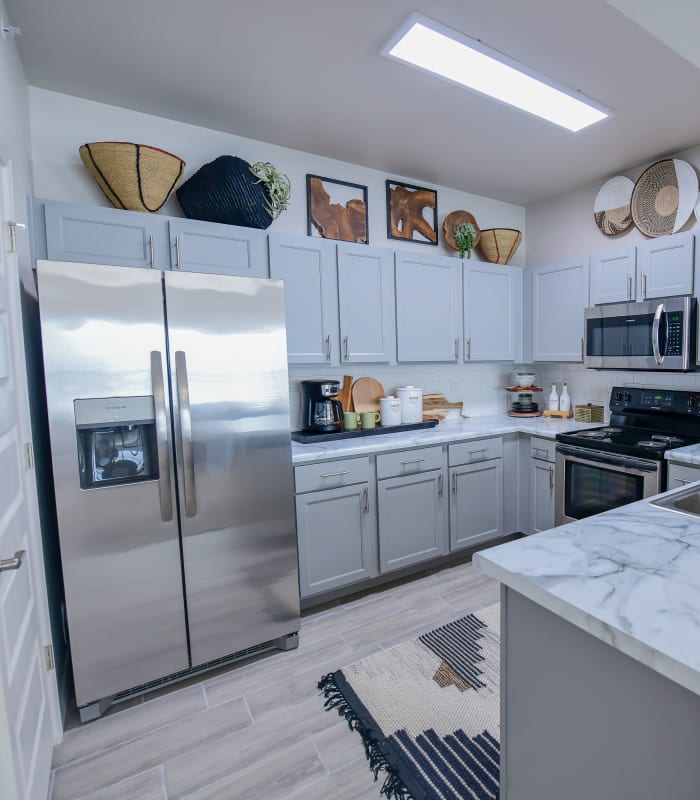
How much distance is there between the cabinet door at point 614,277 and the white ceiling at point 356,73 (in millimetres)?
651

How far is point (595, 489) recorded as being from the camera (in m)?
2.64

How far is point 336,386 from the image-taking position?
8.84 feet

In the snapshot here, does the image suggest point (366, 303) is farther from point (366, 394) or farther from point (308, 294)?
point (366, 394)

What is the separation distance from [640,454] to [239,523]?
216 cm

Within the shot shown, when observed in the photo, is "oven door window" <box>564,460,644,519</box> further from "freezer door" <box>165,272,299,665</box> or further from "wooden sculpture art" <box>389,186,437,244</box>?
"wooden sculpture art" <box>389,186,437,244</box>

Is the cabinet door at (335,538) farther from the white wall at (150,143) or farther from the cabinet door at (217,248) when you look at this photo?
the white wall at (150,143)

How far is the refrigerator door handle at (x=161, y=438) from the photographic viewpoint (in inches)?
69.6

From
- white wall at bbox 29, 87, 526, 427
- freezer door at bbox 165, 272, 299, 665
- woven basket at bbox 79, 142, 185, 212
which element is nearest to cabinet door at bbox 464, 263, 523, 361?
white wall at bbox 29, 87, 526, 427

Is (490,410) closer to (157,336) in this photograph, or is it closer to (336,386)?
(336,386)

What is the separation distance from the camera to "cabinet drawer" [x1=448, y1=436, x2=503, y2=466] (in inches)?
112

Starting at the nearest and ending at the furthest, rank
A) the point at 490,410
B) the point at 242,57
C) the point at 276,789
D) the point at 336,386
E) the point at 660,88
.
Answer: the point at 276,789 < the point at 242,57 < the point at 660,88 < the point at 336,386 < the point at 490,410

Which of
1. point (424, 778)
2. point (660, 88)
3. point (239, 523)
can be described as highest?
point (660, 88)

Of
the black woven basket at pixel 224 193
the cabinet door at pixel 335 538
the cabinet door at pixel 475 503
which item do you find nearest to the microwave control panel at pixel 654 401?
the cabinet door at pixel 475 503

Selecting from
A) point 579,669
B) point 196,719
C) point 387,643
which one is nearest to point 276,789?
point 196,719
